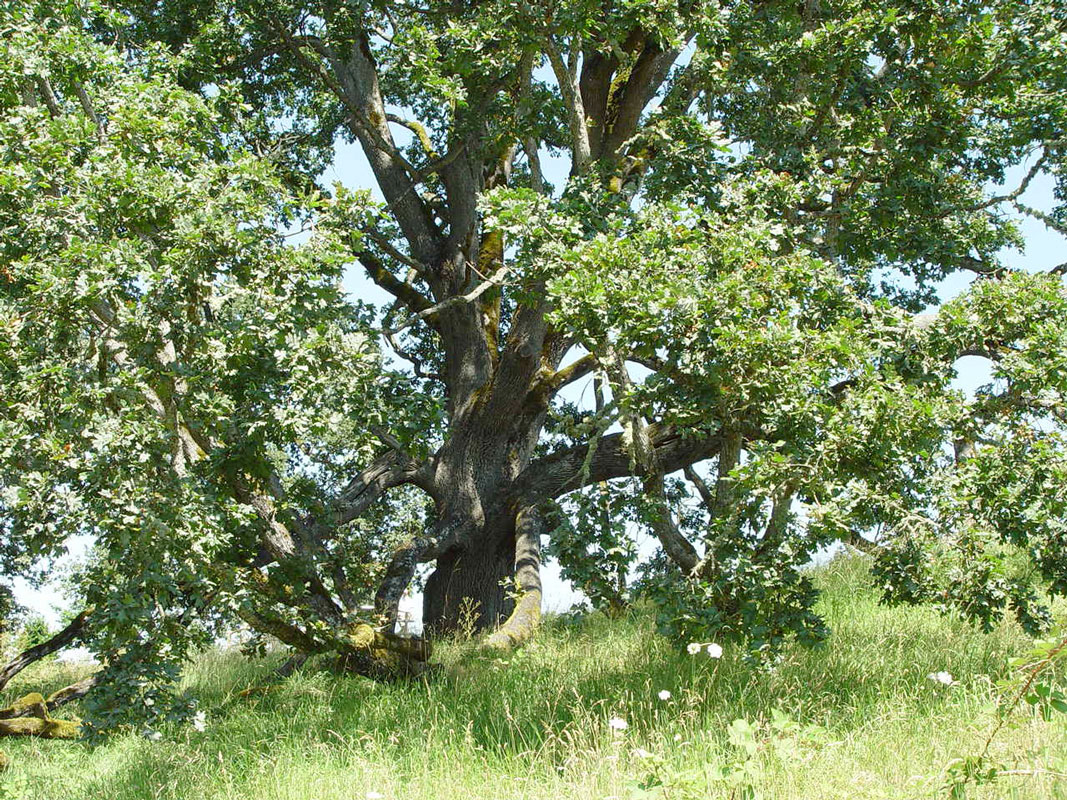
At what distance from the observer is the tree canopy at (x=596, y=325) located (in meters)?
5.77

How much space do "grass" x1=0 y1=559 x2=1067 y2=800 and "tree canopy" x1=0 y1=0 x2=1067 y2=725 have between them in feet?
1.72

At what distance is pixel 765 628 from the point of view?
583cm

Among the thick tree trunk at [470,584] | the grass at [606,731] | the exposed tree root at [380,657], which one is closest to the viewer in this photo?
the grass at [606,731]

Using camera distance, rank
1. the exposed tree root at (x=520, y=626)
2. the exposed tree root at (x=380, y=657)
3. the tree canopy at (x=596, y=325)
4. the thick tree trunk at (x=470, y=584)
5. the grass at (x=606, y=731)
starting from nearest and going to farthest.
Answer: the grass at (x=606, y=731) < the tree canopy at (x=596, y=325) < the exposed tree root at (x=380, y=657) < the exposed tree root at (x=520, y=626) < the thick tree trunk at (x=470, y=584)

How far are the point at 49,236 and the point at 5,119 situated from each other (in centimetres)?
→ 148

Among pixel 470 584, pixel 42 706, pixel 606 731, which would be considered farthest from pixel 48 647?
pixel 606 731

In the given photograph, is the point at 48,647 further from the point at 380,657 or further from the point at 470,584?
the point at 470,584

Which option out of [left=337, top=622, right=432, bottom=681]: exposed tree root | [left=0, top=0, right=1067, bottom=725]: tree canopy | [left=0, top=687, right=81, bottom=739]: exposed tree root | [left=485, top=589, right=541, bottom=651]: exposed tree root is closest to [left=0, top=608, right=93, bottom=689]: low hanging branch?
[left=0, top=687, right=81, bottom=739]: exposed tree root

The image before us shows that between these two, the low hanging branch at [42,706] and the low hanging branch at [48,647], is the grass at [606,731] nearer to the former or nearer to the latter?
the low hanging branch at [42,706]

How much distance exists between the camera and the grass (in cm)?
454

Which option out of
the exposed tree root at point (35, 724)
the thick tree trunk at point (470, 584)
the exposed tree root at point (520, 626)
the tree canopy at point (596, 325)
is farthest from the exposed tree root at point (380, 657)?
the exposed tree root at point (35, 724)

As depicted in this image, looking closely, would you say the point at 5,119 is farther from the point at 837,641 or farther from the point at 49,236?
the point at 837,641

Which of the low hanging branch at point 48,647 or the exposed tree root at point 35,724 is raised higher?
the low hanging branch at point 48,647

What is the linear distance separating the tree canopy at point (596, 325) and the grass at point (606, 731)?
0.52 meters
